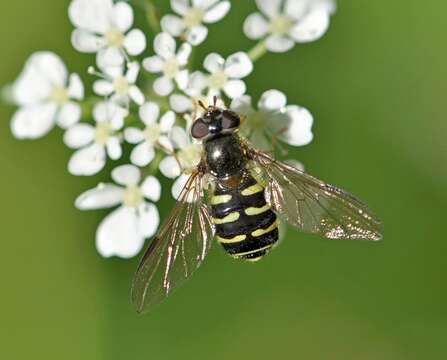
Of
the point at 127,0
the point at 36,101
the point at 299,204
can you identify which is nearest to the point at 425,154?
the point at 299,204

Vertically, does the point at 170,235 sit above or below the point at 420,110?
below

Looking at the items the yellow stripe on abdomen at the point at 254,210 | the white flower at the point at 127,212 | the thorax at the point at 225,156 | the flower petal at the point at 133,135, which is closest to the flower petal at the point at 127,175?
the white flower at the point at 127,212

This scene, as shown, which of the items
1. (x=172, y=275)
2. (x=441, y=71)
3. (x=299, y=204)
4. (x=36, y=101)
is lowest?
(x=172, y=275)

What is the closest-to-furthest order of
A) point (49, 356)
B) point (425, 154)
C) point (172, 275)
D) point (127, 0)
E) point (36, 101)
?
1. point (172, 275)
2. point (36, 101)
3. point (127, 0)
4. point (49, 356)
5. point (425, 154)

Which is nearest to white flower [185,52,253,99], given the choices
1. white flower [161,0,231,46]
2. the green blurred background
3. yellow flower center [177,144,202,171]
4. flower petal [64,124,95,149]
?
white flower [161,0,231,46]

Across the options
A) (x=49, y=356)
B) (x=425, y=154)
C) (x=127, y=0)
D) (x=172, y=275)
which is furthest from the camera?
(x=425, y=154)

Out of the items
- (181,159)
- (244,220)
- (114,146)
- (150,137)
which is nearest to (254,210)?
(244,220)

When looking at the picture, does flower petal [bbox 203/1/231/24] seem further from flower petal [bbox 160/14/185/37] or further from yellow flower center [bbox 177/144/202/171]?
yellow flower center [bbox 177/144/202/171]

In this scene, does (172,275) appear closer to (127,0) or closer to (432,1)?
(127,0)
